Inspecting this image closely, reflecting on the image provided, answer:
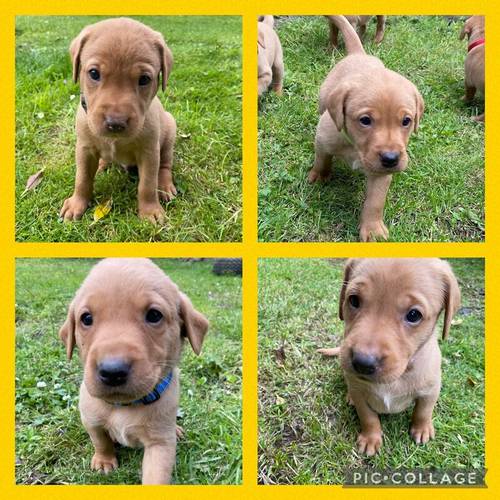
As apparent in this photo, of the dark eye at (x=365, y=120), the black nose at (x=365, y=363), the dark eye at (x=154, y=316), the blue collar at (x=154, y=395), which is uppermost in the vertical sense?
the dark eye at (x=365, y=120)

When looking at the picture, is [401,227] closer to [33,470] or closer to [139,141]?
[139,141]

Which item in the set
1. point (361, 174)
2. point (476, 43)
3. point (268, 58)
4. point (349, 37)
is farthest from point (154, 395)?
point (476, 43)

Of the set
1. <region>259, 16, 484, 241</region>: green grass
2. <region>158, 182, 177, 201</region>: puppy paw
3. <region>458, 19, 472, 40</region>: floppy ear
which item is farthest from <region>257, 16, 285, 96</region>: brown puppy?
<region>458, 19, 472, 40</region>: floppy ear

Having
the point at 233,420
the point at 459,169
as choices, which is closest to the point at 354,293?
the point at 233,420

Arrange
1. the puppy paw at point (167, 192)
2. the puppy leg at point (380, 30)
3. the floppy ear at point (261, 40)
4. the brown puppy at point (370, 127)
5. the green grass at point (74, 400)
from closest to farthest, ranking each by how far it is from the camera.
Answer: the green grass at point (74, 400)
the brown puppy at point (370, 127)
the puppy paw at point (167, 192)
the floppy ear at point (261, 40)
the puppy leg at point (380, 30)

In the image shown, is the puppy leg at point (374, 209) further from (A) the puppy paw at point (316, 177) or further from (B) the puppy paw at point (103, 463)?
(B) the puppy paw at point (103, 463)

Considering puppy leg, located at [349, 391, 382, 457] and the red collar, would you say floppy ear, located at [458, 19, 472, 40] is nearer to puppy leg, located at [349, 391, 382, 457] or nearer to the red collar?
the red collar

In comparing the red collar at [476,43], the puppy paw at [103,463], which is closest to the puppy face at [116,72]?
the puppy paw at [103,463]
